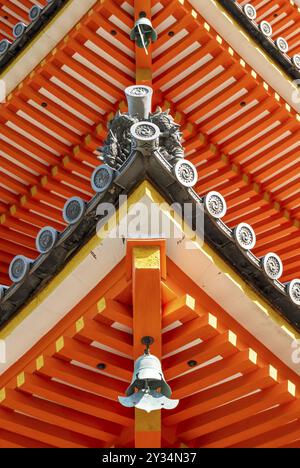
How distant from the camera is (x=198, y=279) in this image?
691 cm

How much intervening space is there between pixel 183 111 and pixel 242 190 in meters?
1.42

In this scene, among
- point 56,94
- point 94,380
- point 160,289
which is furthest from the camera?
point 56,94

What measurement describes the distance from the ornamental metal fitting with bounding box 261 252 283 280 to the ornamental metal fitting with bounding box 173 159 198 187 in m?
0.95

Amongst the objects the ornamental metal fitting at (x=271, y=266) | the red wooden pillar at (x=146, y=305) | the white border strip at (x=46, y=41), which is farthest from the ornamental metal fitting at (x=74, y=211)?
the white border strip at (x=46, y=41)

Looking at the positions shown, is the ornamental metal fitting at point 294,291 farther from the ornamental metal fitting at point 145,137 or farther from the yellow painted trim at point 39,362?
the yellow painted trim at point 39,362

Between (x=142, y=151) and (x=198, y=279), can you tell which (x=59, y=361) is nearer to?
(x=198, y=279)

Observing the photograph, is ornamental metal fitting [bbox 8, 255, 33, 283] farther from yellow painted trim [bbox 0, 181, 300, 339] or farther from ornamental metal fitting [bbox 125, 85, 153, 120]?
ornamental metal fitting [bbox 125, 85, 153, 120]

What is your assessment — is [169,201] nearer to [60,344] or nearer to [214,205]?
[214,205]

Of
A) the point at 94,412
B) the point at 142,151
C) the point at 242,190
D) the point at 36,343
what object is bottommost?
the point at 94,412

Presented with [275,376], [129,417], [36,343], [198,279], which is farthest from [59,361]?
[275,376]

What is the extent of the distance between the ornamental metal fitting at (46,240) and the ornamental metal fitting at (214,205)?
1.36m

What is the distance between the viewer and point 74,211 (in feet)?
23.3

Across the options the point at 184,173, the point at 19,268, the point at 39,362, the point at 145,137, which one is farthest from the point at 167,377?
the point at 145,137

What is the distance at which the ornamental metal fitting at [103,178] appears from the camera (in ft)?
22.6
